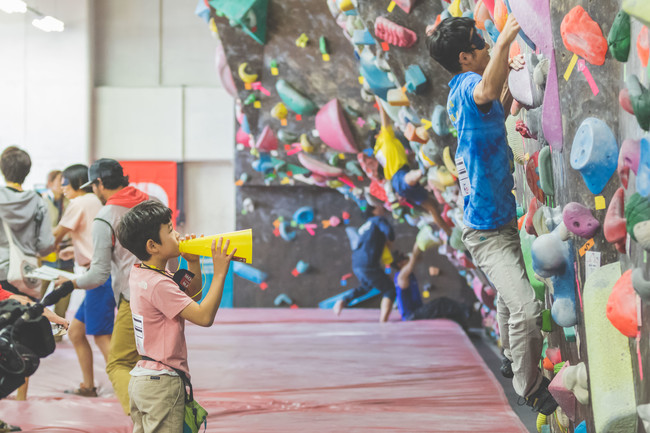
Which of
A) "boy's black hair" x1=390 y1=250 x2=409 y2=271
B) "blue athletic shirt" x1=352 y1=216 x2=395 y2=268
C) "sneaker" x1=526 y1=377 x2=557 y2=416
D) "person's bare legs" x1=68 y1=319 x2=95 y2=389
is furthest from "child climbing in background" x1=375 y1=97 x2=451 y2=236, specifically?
"sneaker" x1=526 y1=377 x2=557 y2=416

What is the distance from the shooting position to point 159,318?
2.02 m

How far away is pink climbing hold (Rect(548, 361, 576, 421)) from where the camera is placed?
2027 mm

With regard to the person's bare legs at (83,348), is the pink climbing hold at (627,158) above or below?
above

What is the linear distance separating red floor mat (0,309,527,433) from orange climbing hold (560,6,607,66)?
1.80 meters

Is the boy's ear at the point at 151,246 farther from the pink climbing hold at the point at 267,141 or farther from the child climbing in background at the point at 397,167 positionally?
the pink climbing hold at the point at 267,141

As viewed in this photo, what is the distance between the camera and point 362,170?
20.8 ft

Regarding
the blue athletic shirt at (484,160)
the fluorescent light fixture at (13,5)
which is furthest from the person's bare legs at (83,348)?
the fluorescent light fixture at (13,5)

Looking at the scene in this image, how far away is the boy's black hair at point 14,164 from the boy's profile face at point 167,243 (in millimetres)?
1794

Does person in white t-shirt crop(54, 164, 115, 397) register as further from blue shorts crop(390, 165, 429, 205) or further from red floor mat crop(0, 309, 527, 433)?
blue shorts crop(390, 165, 429, 205)

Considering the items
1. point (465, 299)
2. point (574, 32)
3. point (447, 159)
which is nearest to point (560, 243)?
point (574, 32)

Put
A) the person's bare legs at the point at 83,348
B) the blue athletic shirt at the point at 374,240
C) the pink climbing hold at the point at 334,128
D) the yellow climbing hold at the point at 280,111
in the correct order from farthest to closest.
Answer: the blue athletic shirt at the point at 374,240
the yellow climbing hold at the point at 280,111
the pink climbing hold at the point at 334,128
the person's bare legs at the point at 83,348

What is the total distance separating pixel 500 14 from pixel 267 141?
4.59 m

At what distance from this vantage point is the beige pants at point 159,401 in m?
2.00

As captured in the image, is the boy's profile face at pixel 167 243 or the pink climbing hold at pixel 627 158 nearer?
the pink climbing hold at pixel 627 158
